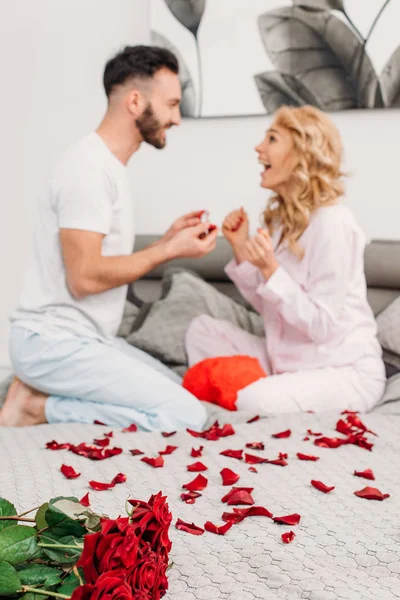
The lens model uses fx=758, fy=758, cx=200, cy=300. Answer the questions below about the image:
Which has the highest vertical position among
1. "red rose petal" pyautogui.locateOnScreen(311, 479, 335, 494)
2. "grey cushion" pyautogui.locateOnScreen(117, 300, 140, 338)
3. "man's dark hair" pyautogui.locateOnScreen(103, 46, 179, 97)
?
"man's dark hair" pyautogui.locateOnScreen(103, 46, 179, 97)

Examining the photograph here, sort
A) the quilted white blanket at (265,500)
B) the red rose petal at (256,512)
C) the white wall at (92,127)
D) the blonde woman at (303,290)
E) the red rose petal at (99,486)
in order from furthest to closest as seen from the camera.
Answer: the white wall at (92,127) < the blonde woman at (303,290) < the red rose petal at (99,486) < the red rose petal at (256,512) < the quilted white blanket at (265,500)

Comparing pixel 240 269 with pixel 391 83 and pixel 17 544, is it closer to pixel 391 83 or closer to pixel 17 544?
pixel 391 83

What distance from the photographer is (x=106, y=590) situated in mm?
709

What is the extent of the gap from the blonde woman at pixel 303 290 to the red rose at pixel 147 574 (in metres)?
1.45

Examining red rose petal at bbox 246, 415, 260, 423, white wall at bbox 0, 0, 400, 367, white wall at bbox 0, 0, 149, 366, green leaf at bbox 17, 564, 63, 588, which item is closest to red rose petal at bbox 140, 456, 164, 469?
red rose petal at bbox 246, 415, 260, 423

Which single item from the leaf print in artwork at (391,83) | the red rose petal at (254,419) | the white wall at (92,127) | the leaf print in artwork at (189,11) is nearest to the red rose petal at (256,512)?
the red rose petal at (254,419)

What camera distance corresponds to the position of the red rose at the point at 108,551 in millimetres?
738

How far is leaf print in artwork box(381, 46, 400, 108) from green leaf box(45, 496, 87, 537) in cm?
246

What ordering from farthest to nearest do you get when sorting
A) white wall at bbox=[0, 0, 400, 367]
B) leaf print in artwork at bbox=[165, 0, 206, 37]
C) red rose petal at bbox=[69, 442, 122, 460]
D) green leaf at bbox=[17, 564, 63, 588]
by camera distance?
leaf print in artwork at bbox=[165, 0, 206, 37], white wall at bbox=[0, 0, 400, 367], red rose petal at bbox=[69, 442, 122, 460], green leaf at bbox=[17, 564, 63, 588]

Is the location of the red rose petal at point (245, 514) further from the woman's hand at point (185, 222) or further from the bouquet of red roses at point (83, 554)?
the woman's hand at point (185, 222)

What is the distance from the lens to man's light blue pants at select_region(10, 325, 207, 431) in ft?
7.39

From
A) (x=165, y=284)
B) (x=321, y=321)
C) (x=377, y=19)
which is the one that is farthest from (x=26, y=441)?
(x=377, y=19)

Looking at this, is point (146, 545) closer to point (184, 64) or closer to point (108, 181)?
point (108, 181)

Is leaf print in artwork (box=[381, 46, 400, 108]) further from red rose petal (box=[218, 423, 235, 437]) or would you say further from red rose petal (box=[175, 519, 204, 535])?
red rose petal (box=[175, 519, 204, 535])
